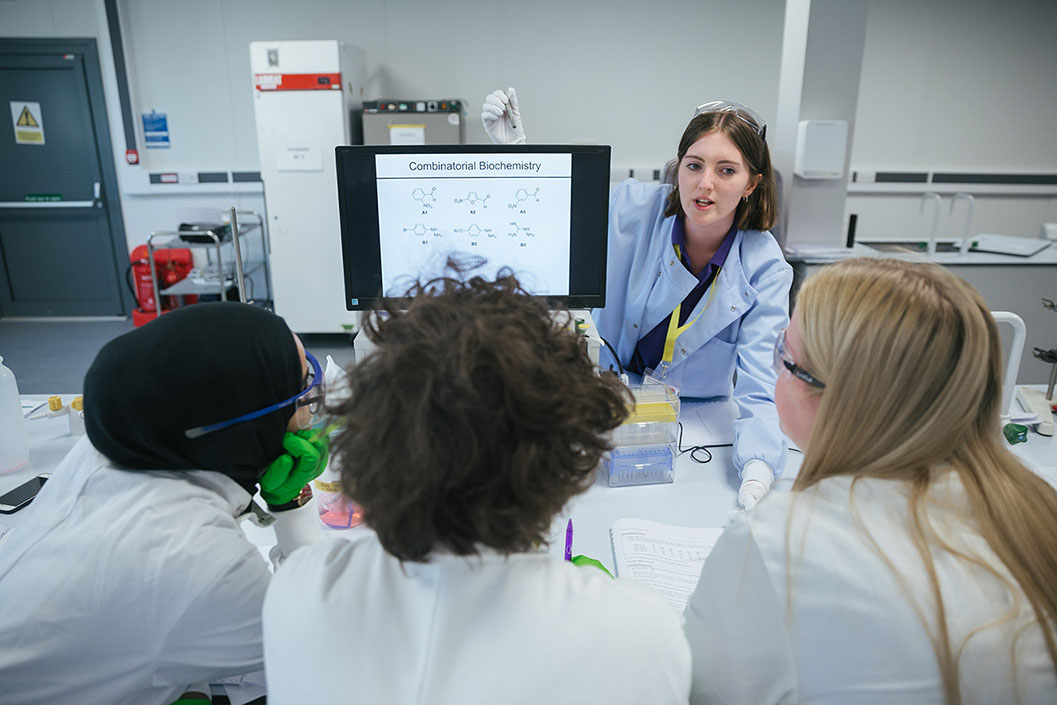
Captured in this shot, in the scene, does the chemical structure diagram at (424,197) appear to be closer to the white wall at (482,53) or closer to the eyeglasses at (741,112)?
the eyeglasses at (741,112)

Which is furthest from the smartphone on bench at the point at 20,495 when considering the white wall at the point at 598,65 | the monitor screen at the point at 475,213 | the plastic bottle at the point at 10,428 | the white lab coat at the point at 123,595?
the white wall at the point at 598,65

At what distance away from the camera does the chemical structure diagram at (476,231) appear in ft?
4.93

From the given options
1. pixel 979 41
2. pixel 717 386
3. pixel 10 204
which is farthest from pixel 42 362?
pixel 979 41

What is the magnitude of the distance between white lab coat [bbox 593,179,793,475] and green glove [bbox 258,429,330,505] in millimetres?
840

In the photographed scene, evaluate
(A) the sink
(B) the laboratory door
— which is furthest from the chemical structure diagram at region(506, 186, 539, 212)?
(B) the laboratory door

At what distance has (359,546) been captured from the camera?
0.68 meters

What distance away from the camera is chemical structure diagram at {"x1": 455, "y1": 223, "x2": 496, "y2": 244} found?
4.93 ft

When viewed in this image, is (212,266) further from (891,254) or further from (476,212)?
(891,254)

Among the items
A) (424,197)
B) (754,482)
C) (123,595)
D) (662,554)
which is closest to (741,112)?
(424,197)

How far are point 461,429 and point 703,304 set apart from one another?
122 cm

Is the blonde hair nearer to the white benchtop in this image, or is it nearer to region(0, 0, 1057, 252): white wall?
the white benchtop

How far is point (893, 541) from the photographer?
681 mm

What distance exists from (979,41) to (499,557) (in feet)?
17.5

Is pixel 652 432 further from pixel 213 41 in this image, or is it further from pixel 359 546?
pixel 213 41
